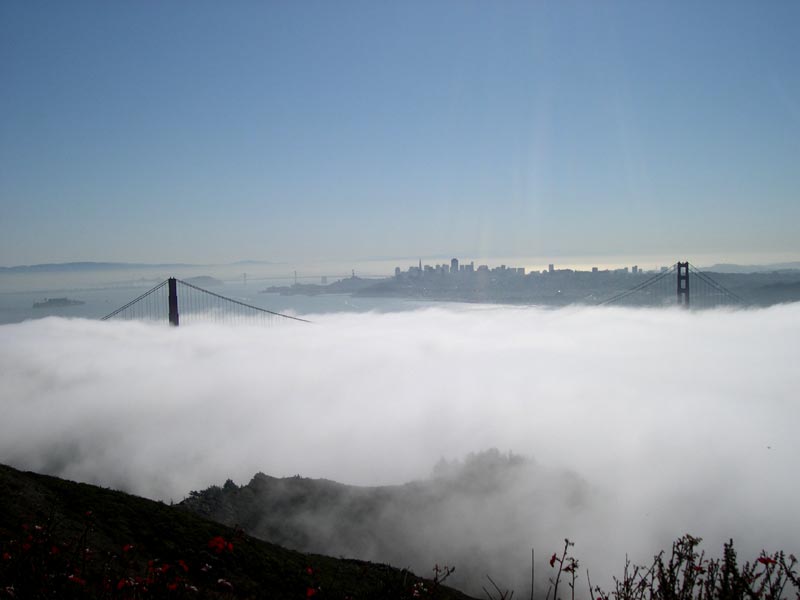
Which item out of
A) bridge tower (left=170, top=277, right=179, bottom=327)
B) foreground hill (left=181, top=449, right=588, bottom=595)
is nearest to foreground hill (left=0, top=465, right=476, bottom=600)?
foreground hill (left=181, top=449, right=588, bottom=595)

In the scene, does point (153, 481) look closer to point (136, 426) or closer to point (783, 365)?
point (136, 426)

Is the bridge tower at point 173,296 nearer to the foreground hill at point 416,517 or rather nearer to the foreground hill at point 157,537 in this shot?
the foreground hill at point 416,517

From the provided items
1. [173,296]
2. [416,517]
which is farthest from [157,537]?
[173,296]

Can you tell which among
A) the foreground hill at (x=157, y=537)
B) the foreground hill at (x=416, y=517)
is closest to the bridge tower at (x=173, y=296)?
the foreground hill at (x=416, y=517)

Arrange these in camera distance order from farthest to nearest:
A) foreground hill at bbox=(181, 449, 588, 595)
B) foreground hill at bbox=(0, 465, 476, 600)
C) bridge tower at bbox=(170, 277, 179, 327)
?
bridge tower at bbox=(170, 277, 179, 327)
foreground hill at bbox=(181, 449, 588, 595)
foreground hill at bbox=(0, 465, 476, 600)

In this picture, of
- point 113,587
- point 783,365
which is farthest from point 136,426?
point 783,365

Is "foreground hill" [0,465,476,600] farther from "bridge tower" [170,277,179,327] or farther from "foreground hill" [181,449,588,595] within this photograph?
"bridge tower" [170,277,179,327]

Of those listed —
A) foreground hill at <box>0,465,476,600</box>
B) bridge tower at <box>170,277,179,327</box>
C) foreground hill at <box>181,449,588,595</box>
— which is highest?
bridge tower at <box>170,277,179,327</box>

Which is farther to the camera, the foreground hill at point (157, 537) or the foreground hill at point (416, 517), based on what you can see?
the foreground hill at point (416, 517)

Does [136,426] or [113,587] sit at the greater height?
[113,587]

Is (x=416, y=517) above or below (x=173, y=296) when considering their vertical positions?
below

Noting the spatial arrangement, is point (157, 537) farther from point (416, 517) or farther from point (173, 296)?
point (173, 296)
